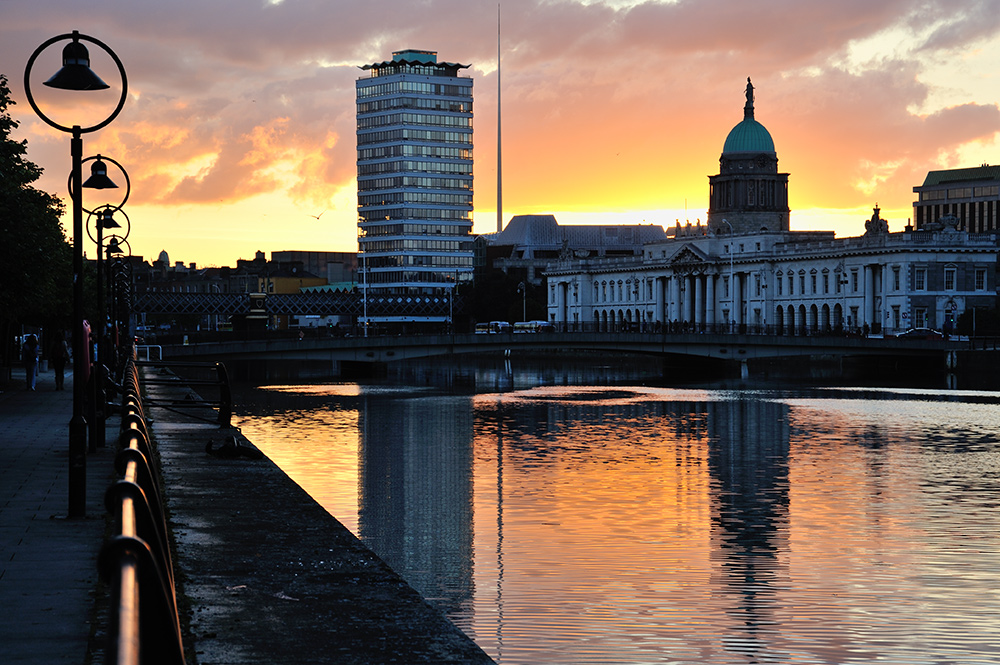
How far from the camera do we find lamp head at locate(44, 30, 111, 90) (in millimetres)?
18328

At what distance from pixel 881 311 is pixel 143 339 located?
3113 inches

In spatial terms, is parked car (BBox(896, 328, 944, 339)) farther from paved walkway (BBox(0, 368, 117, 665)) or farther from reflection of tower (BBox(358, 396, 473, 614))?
paved walkway (BBox(0, 368, 117, 665))

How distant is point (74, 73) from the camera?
723 inches

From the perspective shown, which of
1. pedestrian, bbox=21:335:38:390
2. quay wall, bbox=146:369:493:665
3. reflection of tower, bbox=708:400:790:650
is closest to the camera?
quay wall, bbox=146:369:493:665

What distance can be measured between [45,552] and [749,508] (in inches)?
712

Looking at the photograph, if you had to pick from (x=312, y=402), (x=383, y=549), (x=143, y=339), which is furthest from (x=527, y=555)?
(x=143, y=339)

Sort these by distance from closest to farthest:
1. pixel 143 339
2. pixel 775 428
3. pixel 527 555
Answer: pixel 527 555 < pixel 775 428 < pixel 143 339

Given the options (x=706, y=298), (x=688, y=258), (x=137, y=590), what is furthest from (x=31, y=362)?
(x=688, y=258)

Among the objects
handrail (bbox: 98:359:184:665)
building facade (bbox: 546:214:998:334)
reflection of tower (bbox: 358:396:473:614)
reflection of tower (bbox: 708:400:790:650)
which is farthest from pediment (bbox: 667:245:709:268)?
handrail (bbox: 98:359:184:665)

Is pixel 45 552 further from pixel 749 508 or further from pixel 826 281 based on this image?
pixel 826 281

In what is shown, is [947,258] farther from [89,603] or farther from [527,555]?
[89,603]

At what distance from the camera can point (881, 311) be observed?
151125 mm

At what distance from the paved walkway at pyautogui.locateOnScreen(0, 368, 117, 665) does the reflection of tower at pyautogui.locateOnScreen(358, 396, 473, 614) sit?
5090 millimetres

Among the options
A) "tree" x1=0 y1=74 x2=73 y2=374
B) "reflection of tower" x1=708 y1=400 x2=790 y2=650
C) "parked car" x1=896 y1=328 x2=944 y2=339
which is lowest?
"reflection of tower" x1=708 y1=400 x2=790 y2=650
